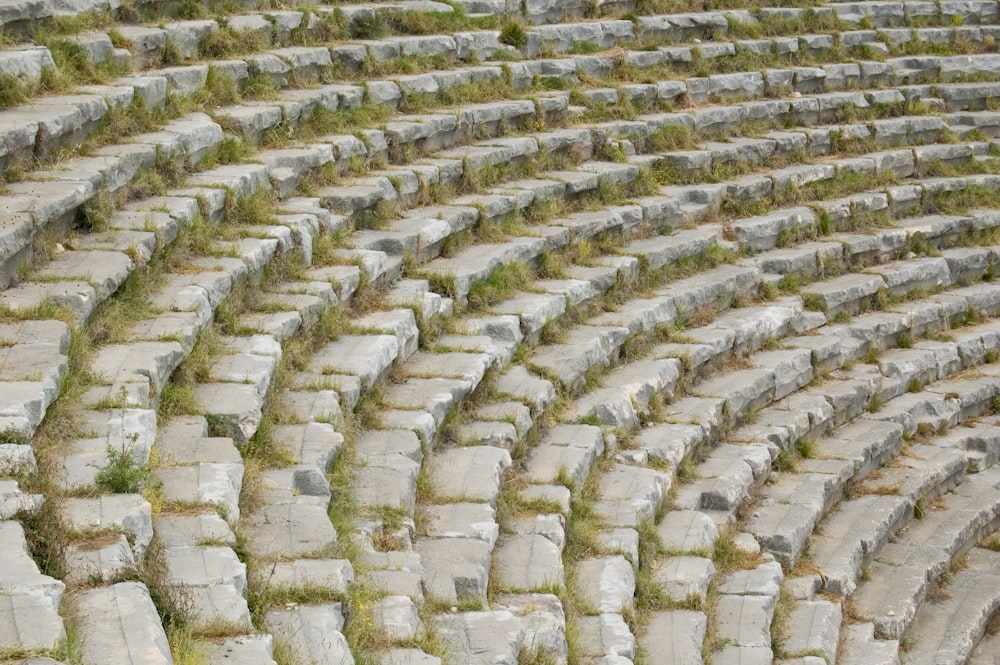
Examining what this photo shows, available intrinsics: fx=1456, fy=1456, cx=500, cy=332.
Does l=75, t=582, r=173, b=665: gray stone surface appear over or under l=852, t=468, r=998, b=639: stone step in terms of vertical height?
over

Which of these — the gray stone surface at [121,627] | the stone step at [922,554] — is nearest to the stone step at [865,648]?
the stone step at [922,554]

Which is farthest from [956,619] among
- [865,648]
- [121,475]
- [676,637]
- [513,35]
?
[513,35]

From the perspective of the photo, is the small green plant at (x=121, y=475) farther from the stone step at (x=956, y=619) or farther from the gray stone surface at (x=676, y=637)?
the stone step at (x=956, y=619)

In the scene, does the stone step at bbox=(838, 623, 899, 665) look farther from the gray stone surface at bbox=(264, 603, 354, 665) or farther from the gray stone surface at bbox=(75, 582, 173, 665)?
the gray stone surface at bbox=(75, 582, 173, 665)

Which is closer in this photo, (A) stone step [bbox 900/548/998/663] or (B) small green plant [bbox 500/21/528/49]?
(A) stone step [bbox 900/548/998/663]

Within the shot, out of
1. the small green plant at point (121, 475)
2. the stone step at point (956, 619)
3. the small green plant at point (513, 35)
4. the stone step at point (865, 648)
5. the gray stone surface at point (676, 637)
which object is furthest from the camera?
Result: the small green plant at point (513, 35)

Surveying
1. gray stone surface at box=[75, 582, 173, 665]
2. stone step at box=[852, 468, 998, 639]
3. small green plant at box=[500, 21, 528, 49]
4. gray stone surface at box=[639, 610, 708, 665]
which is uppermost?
small green plant at box=[500, 21, 528, 49]

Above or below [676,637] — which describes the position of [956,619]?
below

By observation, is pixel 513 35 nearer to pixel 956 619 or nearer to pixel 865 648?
pixel 956 619

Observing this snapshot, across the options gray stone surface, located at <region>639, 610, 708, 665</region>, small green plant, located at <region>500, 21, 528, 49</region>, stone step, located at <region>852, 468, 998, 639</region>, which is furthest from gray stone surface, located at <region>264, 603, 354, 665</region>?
small green plant, located at <region>500, 21, 528, 49</region>

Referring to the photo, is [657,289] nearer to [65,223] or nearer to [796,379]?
[796,379]

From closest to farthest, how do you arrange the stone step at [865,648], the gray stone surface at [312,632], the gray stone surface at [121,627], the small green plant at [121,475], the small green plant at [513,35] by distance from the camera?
the gray stone surface at [121,627]
the gray stone surface at [312,632]
the small green plant at [121,475]
the stone step at [865,648]
the small green plant at [513,35]

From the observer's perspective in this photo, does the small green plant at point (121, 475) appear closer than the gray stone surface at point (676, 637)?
Yes

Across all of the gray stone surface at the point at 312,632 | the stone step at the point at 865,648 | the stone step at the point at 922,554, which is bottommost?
the stone step at the point at 922,554
